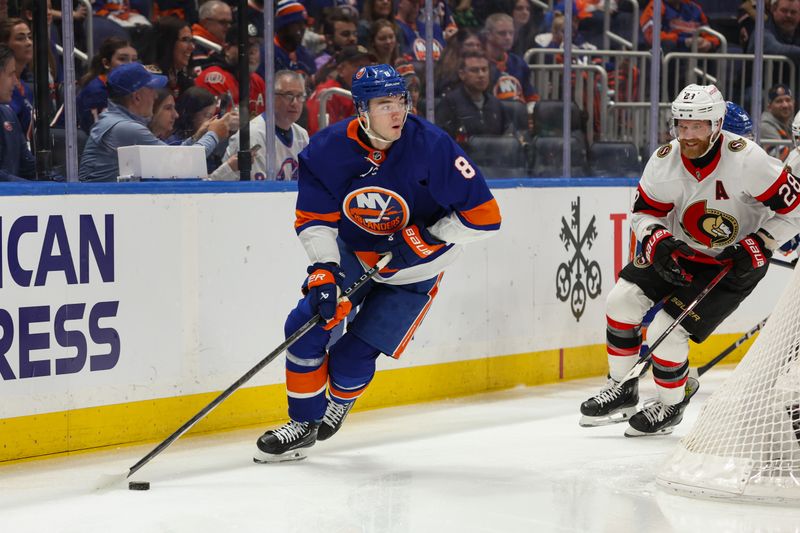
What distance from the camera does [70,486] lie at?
132 inches

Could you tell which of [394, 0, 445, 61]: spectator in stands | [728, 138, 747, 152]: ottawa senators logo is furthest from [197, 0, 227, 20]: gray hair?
[728, 138, 747, 152]: ottawa senators logo

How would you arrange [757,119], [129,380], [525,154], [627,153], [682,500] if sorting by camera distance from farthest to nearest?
[757,119], [627,153], [525,154], [129,380], [682,500]

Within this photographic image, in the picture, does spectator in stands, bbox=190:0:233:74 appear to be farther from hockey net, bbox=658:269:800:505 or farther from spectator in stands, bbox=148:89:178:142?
hockey net, bbox=658:269:800:505

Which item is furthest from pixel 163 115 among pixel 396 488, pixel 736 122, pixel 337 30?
pixel 736 122

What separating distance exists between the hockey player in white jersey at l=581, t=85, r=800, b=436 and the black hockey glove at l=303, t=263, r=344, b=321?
3.63 feet

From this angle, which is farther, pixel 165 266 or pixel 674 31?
pixel 674 31

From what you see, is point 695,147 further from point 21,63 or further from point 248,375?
point 21,63

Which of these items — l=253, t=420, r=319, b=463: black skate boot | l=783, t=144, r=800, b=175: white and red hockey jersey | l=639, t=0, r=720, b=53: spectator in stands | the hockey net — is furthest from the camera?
l=639, t=0, r=720, b=53: spectator in stands

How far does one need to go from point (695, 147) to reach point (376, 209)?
1.11 meters

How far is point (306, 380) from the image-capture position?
3615 mm

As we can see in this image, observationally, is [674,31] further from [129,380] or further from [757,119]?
[129,380]

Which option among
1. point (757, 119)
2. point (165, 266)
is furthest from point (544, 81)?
point (165, 266)

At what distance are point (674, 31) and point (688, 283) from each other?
2.32 m

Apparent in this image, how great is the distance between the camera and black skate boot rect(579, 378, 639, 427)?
427 centimetres
